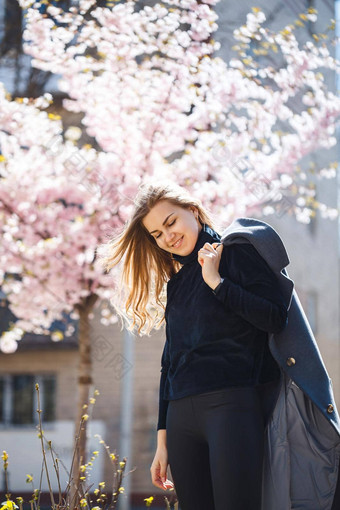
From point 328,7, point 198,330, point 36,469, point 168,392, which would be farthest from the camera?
point 328,7

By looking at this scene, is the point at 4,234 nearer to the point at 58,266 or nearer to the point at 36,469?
the point at 58,266

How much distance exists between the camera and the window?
9.21 m

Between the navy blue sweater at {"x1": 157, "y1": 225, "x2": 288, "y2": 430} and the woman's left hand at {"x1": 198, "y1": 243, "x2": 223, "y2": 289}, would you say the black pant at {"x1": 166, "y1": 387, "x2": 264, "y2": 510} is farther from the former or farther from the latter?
the woman's left hand at {"x1": 198, "y1": 243, "x2": 223, "y2": 289}

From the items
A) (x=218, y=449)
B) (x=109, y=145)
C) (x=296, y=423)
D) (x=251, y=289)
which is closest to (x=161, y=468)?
(x=218, y=449)

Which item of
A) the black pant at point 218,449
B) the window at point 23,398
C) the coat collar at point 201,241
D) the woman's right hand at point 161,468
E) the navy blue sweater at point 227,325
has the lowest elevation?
the window at point 23,398

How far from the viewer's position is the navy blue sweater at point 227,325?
5.72ft

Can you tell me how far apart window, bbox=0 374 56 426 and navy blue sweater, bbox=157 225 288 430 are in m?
7.61

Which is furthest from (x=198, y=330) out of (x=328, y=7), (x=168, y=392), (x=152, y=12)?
(x=328, y=7)

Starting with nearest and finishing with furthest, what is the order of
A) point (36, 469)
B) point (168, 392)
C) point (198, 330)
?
point (198, 330), point (168, 392), point (36, 469)

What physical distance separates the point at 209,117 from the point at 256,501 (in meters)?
3.69

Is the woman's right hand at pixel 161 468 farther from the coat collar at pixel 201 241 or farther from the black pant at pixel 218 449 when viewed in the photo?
the coat collar at pixel 201 241

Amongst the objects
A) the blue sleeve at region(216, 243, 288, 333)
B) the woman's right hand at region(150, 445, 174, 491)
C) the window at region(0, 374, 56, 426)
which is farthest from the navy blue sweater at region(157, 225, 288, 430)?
the window at region(0, 374, 56, 426)

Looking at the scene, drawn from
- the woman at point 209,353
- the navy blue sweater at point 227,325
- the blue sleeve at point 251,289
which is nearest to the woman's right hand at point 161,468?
the woman at point 209,353

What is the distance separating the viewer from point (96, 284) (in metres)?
4.97
